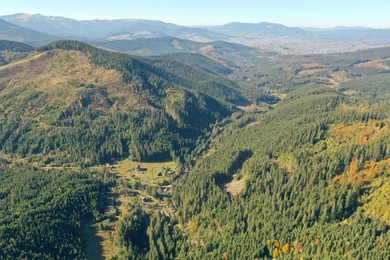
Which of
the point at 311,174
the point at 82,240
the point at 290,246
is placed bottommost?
the point at 82,240

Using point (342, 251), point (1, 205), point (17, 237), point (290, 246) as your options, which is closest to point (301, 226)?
point (290, 246)

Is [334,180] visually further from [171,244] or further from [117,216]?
[117,216]

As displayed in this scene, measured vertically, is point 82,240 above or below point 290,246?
below

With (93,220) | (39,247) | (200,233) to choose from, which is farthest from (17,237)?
(200,233)

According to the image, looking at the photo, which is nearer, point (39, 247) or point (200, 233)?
point (39, 247)

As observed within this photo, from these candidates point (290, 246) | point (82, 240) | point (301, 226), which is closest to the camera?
point (290, 246)

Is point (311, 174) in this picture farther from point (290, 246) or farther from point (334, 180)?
point (290, 246)

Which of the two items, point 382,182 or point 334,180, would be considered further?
point 334,180

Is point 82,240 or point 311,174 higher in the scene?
point 311,174

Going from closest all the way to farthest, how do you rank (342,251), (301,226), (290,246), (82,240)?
(342,251) < (290,246) < (301,226) < (82,240)
